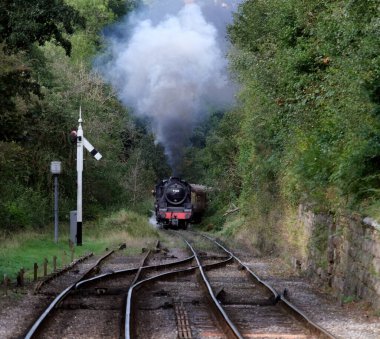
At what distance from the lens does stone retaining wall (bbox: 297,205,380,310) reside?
1139 cm

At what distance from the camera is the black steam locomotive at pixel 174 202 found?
4525 cm

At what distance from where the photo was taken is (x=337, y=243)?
1450cm

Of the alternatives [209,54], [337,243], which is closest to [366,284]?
[337,243]

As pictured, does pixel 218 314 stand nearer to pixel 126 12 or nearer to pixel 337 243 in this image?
pixel 337 243

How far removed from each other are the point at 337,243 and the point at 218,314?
16.2 feet

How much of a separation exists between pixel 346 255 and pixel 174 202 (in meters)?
32.1

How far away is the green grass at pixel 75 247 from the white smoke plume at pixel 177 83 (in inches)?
297

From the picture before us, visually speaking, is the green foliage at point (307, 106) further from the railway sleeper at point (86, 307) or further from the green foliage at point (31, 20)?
the green foliage at point (31, 20)

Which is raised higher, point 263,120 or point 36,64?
point 36,64

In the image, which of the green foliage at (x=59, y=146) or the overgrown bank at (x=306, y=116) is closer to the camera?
the overgrown bank at (x=306, y=116)

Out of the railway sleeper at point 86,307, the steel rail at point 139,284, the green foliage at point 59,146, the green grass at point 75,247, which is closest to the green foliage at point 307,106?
the steel rail at point 139,284

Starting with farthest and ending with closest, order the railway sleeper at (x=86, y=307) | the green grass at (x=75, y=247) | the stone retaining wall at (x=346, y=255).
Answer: the green grass at (x=75, y=247), the stone retaining wall at (x=346, y=255), the railway sleeper at (x=86, y=307)

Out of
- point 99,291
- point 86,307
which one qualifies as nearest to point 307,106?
point 99,291

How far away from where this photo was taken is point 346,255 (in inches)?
532
